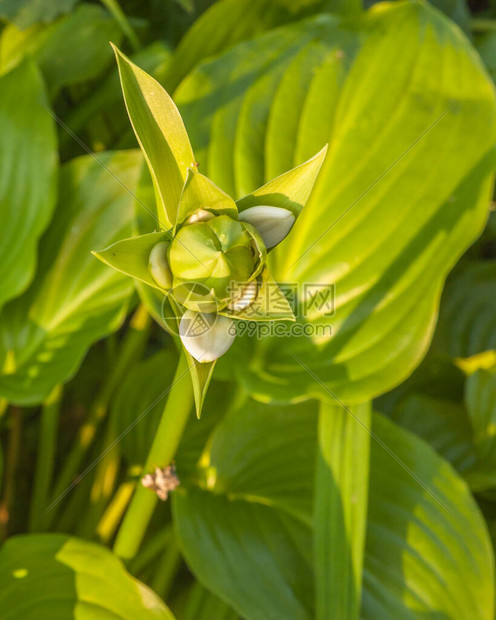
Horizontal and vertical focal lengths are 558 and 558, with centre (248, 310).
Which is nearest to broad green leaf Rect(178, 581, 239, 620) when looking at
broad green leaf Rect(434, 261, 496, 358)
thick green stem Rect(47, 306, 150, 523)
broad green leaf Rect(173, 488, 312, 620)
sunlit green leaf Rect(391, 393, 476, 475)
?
broad green leaf Rect(173, 488, 312, 620)

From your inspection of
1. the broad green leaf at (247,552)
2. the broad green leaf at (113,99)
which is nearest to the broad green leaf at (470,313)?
the broad green leaf at (247,552)

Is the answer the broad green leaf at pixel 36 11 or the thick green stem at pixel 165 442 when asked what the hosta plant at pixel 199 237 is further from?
the broad green leaf at pixel 36 11

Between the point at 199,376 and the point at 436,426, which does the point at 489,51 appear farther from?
the point at 199,376

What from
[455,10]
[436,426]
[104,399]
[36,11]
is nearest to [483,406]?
[436,426]

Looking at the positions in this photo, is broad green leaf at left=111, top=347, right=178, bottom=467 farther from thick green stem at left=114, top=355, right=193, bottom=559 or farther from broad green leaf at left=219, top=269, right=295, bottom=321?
broad green leaf at left=219, top=269, right=295, bottom=321

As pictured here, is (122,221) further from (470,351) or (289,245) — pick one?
(470,351)

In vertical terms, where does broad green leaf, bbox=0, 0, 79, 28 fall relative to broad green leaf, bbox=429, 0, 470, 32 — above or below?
above
